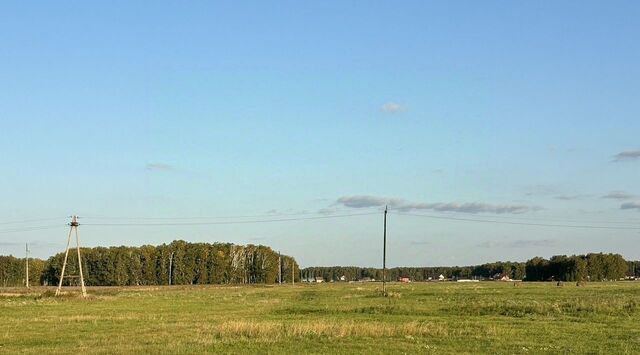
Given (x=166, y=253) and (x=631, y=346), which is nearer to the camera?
(x=631, y=346)

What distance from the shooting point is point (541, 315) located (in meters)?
40.5

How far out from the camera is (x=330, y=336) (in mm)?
27000

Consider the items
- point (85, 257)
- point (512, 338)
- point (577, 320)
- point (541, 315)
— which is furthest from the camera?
point (85, 257)

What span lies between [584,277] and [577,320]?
532 ft

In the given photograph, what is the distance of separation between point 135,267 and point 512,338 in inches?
6573

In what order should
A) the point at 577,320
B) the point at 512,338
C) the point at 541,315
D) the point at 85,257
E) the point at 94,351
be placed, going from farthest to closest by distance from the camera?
the point at 85,257, the point at 541,315, the point at 577,320, the point at 512,338, the point at 94,351

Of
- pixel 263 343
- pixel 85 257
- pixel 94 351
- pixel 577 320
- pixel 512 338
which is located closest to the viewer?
pixel 94 351

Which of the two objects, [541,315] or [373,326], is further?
[541,315]

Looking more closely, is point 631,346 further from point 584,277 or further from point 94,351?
point 584,277

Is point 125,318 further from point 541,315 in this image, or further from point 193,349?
point 541,315

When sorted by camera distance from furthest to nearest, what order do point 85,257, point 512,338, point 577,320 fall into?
point 85,257 < point 577,320 < point 512,338

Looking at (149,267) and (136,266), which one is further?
(149,267)

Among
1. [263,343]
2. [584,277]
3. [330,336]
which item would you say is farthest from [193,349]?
[584,277]

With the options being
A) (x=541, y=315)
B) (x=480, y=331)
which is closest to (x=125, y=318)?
(x=480, y=331)
